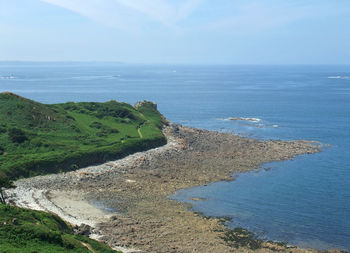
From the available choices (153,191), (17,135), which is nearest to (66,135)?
(17,135)

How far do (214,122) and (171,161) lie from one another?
42652 millimetres

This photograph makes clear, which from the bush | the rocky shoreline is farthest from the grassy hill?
the rocky shoreline

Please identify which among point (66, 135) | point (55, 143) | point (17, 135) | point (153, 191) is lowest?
point (153, 191)

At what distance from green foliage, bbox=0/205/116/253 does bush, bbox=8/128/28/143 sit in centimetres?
3288

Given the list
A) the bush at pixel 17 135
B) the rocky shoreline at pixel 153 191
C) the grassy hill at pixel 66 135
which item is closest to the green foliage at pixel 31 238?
the rocky shoreline at pixel 153 191

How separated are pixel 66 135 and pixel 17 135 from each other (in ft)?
30.7

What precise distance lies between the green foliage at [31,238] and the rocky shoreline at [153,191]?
19.3ft

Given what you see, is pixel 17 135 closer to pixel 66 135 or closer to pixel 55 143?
pixel 55 143

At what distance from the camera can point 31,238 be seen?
27.4 metres

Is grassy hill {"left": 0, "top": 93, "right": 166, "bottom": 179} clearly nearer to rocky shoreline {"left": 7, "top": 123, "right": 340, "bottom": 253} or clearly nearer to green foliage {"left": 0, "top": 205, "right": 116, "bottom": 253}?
rocky shoreline {"left": 7, "top": 123, "right": 340, "bottom": 253}

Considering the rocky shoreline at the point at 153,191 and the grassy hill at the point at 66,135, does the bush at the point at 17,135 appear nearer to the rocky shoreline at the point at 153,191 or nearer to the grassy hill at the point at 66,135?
the grassy hill at the point at 66,135

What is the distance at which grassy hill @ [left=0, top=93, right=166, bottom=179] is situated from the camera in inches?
2226

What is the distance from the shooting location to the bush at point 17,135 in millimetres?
62406

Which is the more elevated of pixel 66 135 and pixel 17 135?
pixel 17 135
